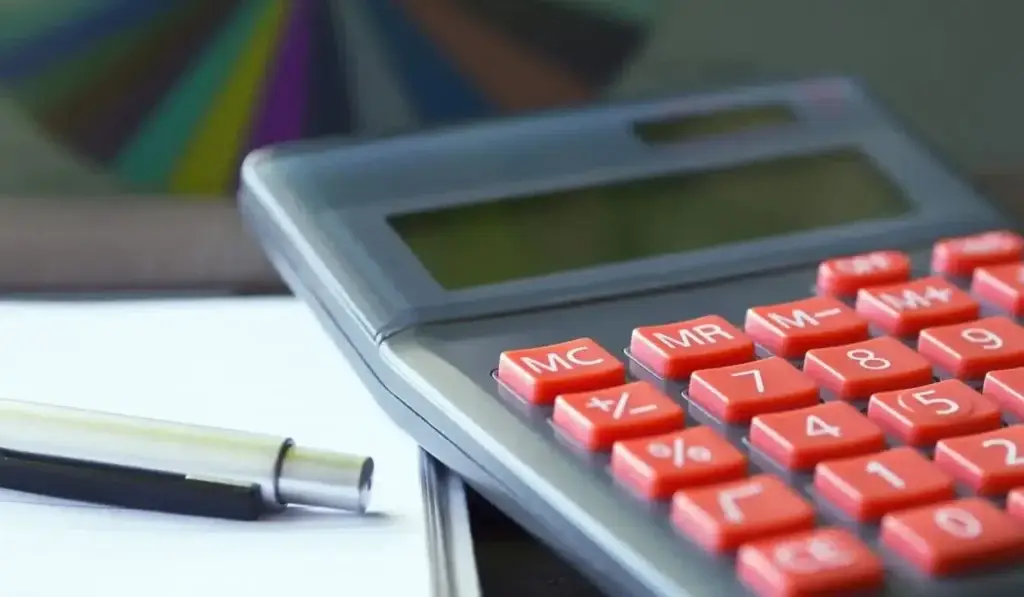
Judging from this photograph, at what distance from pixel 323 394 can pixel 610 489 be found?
131 millimetres

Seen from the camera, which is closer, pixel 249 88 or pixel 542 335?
pixel 542 335

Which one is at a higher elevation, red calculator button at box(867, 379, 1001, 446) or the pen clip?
red calculator button at box(867, 379, 1001, 446)

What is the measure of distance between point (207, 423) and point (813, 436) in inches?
6.6

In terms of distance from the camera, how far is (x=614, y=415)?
0.30 metres

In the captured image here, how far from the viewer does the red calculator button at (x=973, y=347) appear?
325 mm

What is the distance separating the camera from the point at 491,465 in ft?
0.97

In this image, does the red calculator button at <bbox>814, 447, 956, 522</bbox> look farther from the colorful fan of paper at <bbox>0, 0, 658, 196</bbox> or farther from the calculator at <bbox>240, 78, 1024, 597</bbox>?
the colorful fan of paper at <bbox>0, 0, 658, 196</bbox>

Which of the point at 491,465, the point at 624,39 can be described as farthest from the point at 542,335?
the point at 624,39

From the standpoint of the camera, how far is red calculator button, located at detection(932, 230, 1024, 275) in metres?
0.38

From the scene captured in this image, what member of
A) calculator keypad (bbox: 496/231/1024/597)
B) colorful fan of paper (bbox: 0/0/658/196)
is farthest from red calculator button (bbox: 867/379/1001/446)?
colorful fan of paper (bbox: 0/0/658/196)

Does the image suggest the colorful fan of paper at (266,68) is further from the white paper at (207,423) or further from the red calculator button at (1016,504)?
the red calculator button at (1016,504)

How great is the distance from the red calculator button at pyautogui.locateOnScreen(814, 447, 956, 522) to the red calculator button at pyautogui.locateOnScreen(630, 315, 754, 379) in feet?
0.18

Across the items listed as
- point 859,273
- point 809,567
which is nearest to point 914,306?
point 859,273

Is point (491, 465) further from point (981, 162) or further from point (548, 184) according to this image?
point (981, 162)
